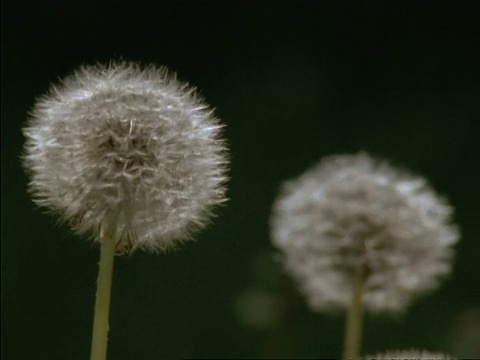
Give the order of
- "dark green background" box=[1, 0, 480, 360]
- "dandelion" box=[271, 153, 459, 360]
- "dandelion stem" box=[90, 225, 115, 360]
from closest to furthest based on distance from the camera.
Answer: "dandelion stem" box=[90, 225, 115, 360] < "dandelion" box=[271, 153, 459, 360] < "dark green background" box=[1, 0, 480, 360]

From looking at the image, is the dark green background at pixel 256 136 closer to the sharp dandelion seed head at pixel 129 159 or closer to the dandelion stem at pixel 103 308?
the sharp dandelion seed head at pixel 129 159

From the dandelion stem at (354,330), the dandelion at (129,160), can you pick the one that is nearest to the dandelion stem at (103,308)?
the dandelion at (129,160)

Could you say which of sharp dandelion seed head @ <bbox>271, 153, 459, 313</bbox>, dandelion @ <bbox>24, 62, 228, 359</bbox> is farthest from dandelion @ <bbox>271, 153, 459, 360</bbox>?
dandelion @ <bbox>24, 62, 228, 359</bbox>

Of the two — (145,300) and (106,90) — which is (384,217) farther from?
(145,300)

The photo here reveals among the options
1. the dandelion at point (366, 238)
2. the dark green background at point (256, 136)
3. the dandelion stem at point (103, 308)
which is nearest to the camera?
the dandelion stem at point (103, 308)

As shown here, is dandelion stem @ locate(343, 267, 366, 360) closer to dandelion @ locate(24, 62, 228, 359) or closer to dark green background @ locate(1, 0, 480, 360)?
dandelion @ locate(24, 62, 228, 359)

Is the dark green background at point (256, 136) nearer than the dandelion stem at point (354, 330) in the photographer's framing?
No

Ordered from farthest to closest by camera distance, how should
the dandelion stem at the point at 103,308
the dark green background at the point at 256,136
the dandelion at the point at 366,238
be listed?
the dark green background at the point at 256,136 < the dandelion at the point at 366,238 < the dandelion stem at the point at 103,308
